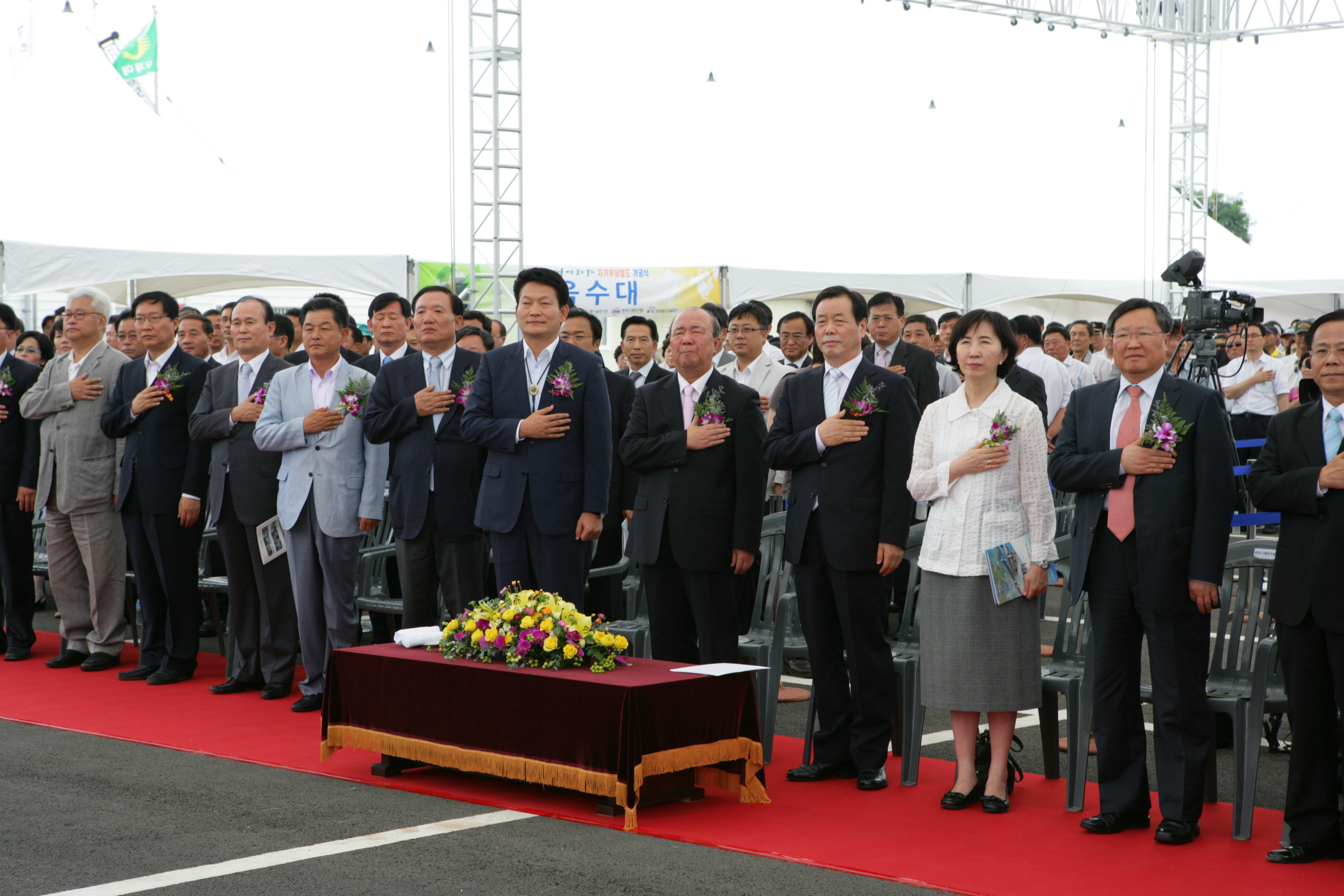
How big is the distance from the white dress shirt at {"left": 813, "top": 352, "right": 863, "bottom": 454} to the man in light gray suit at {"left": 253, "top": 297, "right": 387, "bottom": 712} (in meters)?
2.41

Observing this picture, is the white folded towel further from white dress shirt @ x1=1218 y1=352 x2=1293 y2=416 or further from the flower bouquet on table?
white dress shirt @ x1=1218 y1=352 x2=1293 y2=416

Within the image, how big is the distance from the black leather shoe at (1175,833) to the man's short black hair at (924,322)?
512 centimetres

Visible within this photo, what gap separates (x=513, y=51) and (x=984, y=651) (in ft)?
40.9

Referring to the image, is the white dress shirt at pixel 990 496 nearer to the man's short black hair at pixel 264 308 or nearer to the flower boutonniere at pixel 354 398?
the flower boutonniere at pixel 354 398

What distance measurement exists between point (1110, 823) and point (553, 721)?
187 centimetres

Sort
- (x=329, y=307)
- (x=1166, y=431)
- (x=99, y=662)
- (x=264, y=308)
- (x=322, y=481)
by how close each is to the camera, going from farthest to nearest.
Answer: (x=99, y=662), (x=264, y=308), (x=329, y=307), (x=322, y=481), (x=1166, y=431)

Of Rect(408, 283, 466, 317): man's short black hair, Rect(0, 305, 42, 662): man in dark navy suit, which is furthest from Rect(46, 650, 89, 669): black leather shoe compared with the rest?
Rect(408, 283, 466, 317): man's short black hair

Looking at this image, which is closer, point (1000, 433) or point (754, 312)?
point (1000, 433)

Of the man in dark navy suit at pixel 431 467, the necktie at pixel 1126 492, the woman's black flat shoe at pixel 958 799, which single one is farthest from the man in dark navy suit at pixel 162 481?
the necktie at pixel 1126 492

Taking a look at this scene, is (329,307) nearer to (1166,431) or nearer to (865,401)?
(865,401)

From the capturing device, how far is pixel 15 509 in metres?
7.86

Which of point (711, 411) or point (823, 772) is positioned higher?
point (711, 411)

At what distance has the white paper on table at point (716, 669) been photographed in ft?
15.3

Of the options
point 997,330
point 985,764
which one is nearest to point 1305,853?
point 985,764
